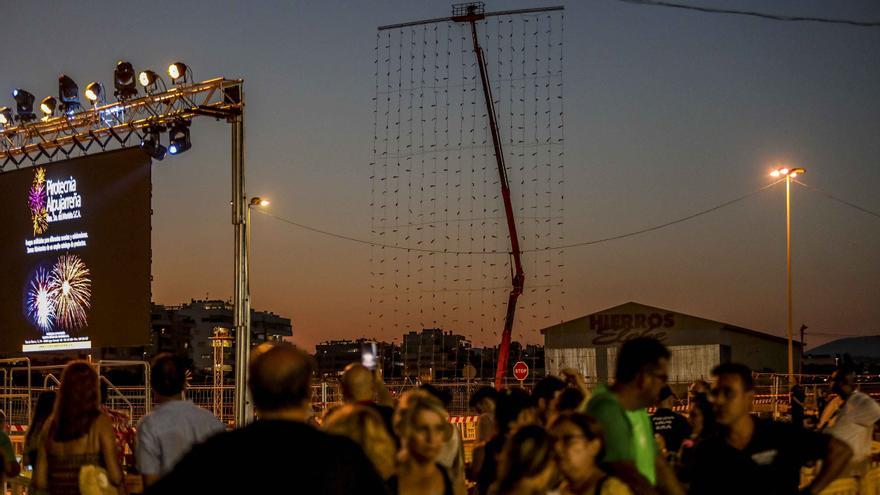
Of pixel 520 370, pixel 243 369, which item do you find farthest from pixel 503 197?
pixel 243 369

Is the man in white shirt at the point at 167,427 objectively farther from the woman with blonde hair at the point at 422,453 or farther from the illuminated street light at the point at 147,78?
the illuminated street light at the point at 147,78

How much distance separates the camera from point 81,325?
760 inches

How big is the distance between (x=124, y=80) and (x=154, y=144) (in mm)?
1148

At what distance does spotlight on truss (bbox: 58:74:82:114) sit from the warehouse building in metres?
35.5

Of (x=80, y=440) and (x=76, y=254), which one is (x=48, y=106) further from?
(x=80, y=440)

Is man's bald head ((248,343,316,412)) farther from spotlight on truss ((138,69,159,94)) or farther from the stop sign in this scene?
the stop sign

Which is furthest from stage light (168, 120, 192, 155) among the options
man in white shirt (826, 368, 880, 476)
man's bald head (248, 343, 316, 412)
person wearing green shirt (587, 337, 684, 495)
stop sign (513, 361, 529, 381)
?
stop sign (513, 361, 529, 381)

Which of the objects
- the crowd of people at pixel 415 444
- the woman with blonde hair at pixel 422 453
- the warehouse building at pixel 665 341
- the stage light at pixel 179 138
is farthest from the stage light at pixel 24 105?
the warehouse building at pixel 665 341

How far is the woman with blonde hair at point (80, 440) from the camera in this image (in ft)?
18.7

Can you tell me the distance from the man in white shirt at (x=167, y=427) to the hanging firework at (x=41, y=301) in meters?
15.5

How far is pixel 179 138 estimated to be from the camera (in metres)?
17.4

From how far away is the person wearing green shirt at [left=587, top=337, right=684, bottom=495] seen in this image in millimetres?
4488


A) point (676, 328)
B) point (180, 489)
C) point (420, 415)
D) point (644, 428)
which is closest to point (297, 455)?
point (180, 489)

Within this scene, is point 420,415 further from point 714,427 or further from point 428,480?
point 714,427
